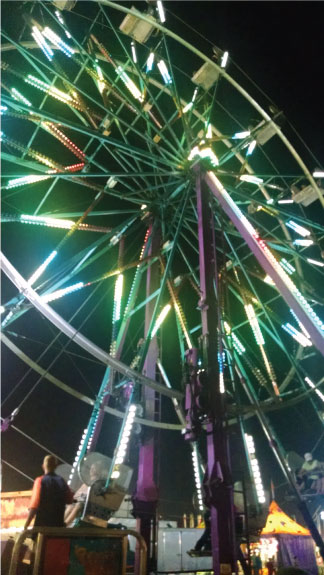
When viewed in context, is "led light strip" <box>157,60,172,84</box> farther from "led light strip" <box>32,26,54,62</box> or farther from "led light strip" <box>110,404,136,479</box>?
"led light strip" <box>110,404,136,479</box>

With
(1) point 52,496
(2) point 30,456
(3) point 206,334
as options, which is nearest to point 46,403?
(2) point 30,456

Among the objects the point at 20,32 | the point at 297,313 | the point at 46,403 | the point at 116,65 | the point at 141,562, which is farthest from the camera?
the point at 46,403

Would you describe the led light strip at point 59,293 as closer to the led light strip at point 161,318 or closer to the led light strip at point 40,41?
the led light strip at point 161,318

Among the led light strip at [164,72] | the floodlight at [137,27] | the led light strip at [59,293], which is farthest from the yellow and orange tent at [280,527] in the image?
the floodlight at [137,27]

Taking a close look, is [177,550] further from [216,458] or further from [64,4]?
[64,4]

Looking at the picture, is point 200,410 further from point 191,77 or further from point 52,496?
point 191,77

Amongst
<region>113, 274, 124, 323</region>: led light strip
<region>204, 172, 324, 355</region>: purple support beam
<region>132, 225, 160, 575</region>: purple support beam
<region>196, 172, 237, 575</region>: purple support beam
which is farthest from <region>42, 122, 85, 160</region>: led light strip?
<region>196, 172, 237, 575</region>: purple support beam

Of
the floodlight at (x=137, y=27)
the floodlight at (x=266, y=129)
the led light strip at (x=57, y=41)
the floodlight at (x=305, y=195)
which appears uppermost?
the floodlight at (x=137, y=27)

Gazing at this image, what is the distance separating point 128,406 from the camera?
11.5 metres

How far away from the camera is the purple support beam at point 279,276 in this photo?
836cm

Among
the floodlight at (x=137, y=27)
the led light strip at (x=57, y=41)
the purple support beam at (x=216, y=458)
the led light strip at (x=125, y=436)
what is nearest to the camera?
the purple support beam at (x=216, y=458)

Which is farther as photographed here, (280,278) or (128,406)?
(128,406)

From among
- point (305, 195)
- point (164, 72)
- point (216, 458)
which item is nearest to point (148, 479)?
point (216, 458)

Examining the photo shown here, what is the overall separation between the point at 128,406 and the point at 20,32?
1065cm
